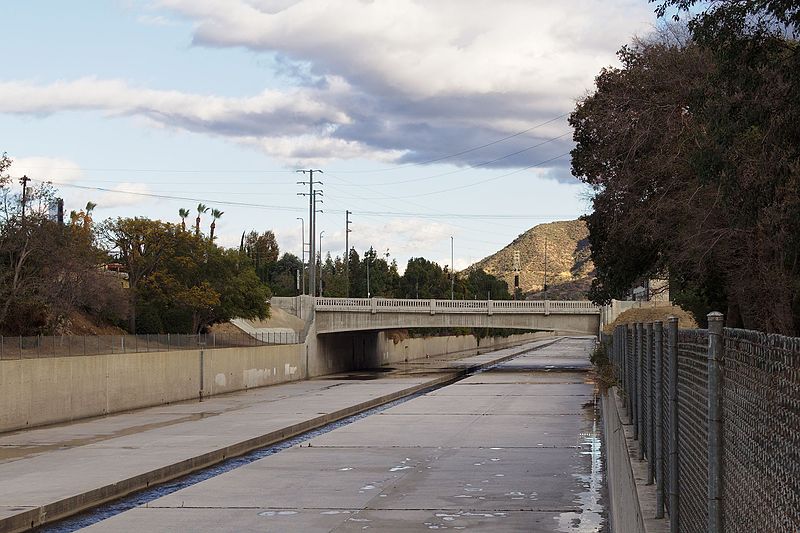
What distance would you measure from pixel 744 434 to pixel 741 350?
1.16 ft

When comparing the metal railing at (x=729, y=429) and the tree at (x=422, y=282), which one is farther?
the tree at (x=422, y=282)

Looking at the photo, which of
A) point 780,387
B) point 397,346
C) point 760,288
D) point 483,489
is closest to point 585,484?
point 483,489

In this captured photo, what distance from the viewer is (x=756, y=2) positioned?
19.9m

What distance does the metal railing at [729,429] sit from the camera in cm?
344

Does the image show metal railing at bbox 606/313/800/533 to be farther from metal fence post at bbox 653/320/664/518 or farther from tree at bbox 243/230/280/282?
tree at bbox 243/230/280/282

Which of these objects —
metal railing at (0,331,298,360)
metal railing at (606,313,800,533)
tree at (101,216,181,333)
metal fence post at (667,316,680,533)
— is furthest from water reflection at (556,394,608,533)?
tree at (101,216,181,333)

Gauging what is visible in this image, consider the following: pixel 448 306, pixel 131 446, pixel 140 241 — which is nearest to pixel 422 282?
pixel 448 306

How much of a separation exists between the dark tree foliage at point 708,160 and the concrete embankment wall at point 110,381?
60.6 ft

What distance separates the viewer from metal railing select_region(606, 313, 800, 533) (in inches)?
135

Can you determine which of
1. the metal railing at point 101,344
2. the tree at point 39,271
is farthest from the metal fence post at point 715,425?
the tree at point 39,271

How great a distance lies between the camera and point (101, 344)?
4047 cm

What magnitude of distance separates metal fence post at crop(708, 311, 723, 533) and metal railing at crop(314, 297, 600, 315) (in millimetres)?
75958

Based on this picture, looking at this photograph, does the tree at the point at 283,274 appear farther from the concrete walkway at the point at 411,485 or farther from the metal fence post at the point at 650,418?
the metal fence post at the point at 650,418

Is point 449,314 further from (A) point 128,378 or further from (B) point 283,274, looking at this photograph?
(B) point 283,274
